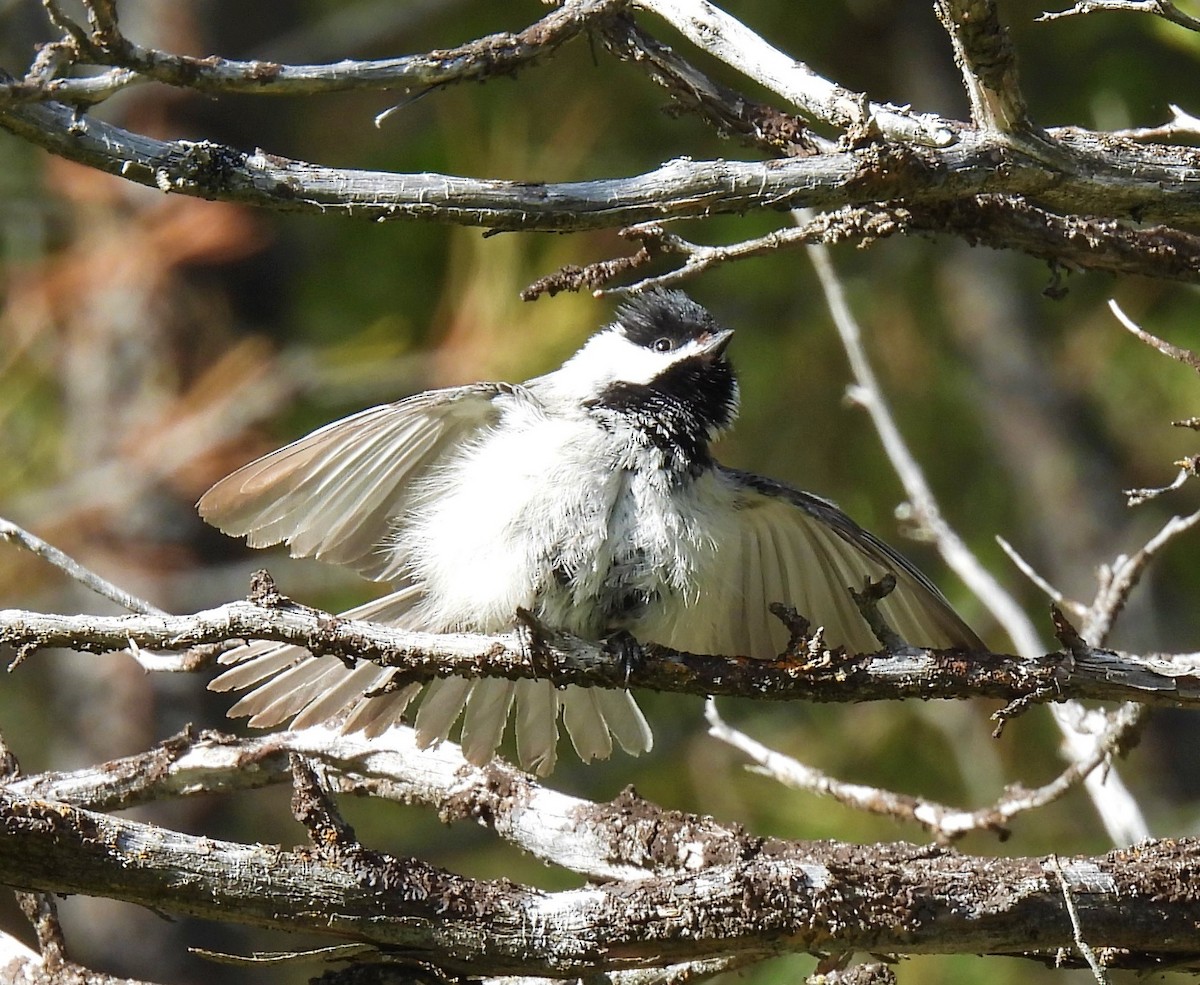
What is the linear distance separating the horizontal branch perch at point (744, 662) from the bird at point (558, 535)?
1.57 feet

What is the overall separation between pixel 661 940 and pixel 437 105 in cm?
547

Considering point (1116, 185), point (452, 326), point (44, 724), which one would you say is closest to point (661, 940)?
point (1116, 185)

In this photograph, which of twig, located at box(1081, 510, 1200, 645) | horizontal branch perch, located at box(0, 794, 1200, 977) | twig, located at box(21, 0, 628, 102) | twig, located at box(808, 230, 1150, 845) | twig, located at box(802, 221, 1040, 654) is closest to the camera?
twig, located at box(21, 0, 628, 102)

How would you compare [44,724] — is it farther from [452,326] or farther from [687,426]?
[687,426]

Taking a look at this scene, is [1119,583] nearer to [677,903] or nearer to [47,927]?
[677,903]

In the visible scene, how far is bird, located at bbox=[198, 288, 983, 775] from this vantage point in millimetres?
3098

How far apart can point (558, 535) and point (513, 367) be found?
254cm

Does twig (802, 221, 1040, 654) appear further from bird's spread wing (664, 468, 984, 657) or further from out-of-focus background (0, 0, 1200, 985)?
out-of-focus background (0, 0, 1200, 985)

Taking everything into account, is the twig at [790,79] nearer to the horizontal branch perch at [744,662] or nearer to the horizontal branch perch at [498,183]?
the horizontal branch perch at [498,183]

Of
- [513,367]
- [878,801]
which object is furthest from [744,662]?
[513,367]

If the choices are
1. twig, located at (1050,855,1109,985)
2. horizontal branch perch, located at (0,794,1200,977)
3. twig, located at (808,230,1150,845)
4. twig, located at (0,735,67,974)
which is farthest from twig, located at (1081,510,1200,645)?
twig, located at (0,735,67,974)

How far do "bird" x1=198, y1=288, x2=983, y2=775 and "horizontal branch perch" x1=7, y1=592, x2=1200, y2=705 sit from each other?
0.48m

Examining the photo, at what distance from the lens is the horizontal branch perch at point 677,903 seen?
2.04 m

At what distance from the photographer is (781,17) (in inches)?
268
